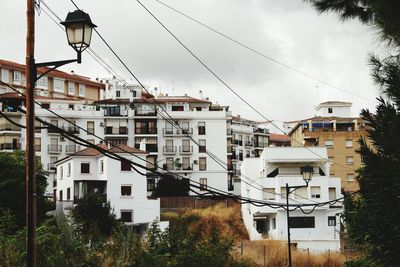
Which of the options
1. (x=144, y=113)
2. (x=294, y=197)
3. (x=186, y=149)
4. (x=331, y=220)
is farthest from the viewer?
(x=144, y=113)

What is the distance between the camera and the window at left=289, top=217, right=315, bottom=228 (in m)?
54.6

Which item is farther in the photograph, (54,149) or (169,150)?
(169,150)

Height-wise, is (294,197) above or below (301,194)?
below

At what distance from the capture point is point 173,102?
89625mm

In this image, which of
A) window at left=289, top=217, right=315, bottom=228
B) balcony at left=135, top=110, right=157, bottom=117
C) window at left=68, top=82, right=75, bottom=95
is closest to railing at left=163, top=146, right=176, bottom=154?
balcony at left=135, top=110, right=157, bottom=117

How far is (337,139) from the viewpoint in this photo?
265ft

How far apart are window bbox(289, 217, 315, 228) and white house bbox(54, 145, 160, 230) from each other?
1137 centimetres

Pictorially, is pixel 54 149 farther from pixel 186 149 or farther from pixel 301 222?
pixel 301 222

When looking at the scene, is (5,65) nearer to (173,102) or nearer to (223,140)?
(173,102)

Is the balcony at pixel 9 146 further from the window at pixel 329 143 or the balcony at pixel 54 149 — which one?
the window at pixel 329 143

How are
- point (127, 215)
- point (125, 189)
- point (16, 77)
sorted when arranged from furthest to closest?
point (16, 77) < point (125, 189) < point (127, 215)

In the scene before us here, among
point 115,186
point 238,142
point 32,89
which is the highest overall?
point 238,142

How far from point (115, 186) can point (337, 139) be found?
32.5 m

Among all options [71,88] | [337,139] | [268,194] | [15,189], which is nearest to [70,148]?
[71,88]
